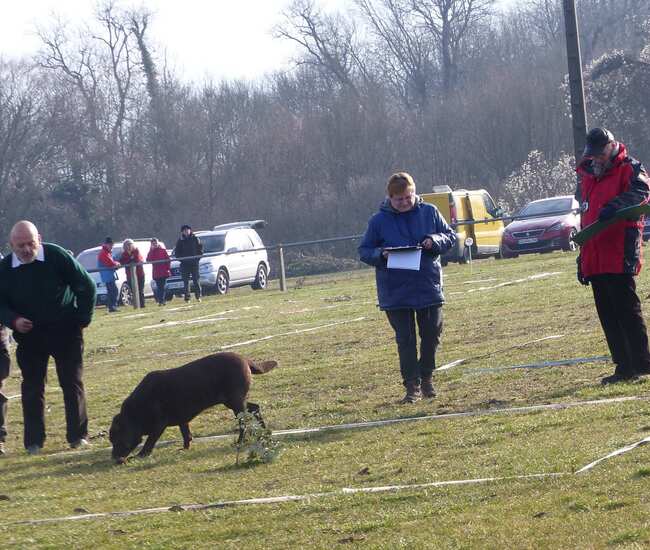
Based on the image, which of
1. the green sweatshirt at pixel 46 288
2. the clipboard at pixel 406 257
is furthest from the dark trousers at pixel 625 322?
the green sweatshirt at pixel 46 288

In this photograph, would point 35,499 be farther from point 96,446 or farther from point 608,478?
point 608,478

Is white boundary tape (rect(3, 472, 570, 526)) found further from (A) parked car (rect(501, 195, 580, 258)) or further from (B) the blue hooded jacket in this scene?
(A) parked car (rect(501, 195, 580, 258))

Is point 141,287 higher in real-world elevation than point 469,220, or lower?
lower

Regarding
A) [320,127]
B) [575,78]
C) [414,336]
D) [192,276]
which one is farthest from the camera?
[320,127]

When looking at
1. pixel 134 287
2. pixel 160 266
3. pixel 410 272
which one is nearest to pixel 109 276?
pixel 134 287

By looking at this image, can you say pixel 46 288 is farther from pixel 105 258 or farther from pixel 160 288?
pixel 105 258

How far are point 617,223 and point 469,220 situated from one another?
1021 inches

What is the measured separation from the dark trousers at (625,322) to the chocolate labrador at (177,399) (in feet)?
8.84

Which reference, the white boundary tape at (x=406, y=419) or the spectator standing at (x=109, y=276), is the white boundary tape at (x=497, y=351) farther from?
the spectator standing at (x=109, y=276)

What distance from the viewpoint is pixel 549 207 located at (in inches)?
1371

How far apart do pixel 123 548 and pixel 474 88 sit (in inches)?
2509

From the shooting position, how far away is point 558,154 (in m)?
60.6

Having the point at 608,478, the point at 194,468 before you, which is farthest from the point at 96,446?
the point at 608,478

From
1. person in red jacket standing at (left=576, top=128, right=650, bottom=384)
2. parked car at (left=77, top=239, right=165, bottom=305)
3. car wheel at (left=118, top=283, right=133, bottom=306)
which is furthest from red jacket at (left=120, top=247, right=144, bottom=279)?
person in red jacket standing at (left=576, top=128, right=650, bottom=384)
